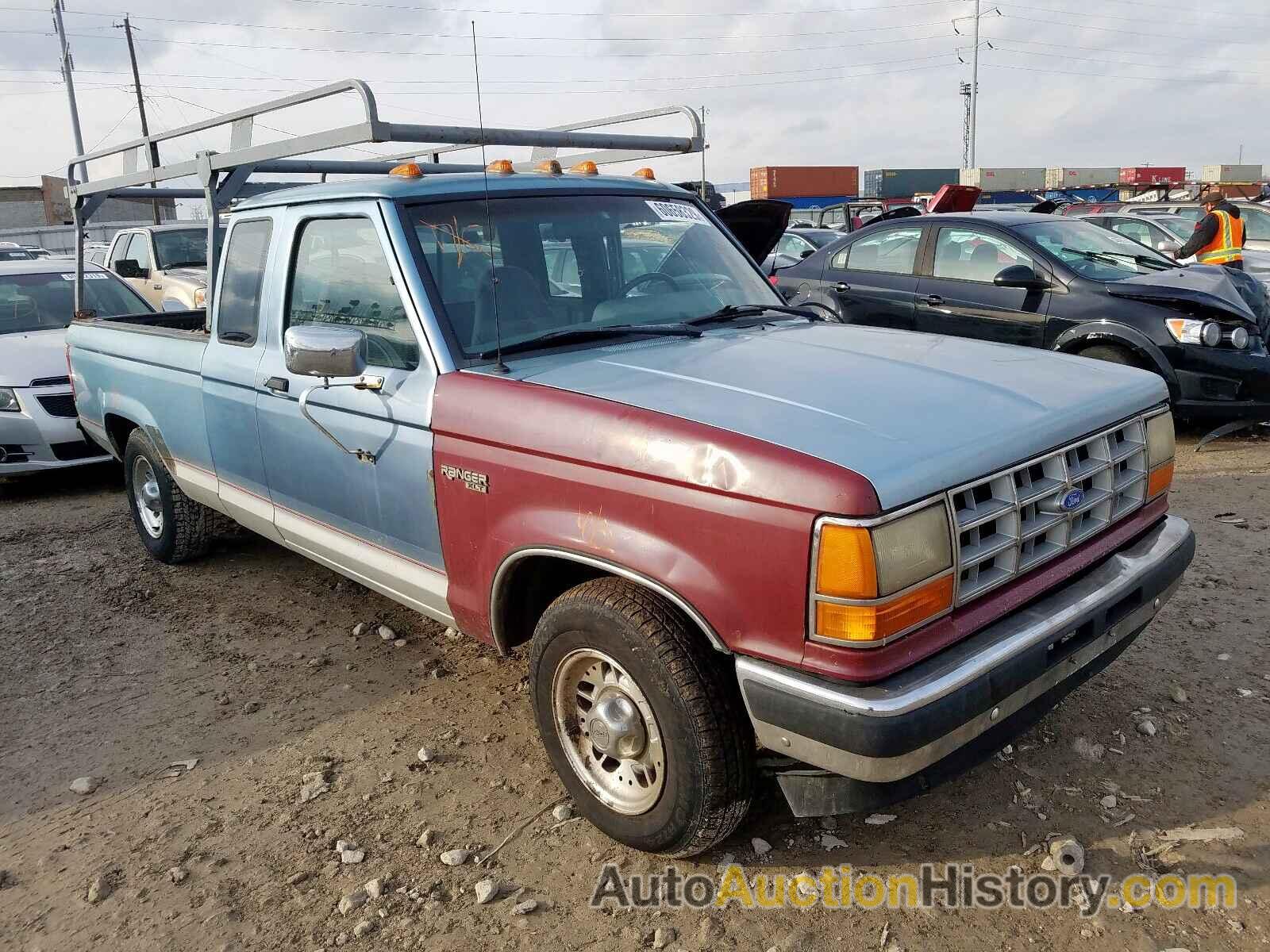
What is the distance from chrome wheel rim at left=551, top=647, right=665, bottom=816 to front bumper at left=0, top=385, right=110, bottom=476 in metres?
5.65

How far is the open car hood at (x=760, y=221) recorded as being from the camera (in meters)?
5.24

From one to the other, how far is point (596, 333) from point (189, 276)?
10203 millimetres

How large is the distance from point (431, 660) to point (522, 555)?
1.54 metres

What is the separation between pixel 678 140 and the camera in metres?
4.57

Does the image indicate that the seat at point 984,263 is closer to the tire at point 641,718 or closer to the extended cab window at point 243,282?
the extended cab window at point 243,282

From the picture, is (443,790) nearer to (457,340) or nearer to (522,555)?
(522,555)

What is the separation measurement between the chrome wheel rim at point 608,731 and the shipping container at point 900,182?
50.2m

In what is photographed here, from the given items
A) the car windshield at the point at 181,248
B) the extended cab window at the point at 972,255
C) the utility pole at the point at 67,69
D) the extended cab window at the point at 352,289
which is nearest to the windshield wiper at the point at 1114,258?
the extended cab window at the point at 972,255

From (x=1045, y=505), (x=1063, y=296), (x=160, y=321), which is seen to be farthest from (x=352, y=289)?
(x=1063, y=296)

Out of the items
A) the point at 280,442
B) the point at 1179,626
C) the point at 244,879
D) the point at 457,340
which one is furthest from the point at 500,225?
the point at 1179,626

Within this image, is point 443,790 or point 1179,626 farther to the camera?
point 1179,626

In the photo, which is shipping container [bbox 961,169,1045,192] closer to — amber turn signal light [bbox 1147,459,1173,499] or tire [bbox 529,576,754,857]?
amber turn signal light [bbox 1147,459,1173,499]

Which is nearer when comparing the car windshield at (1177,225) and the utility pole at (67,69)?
the car windshield at (1177,225)

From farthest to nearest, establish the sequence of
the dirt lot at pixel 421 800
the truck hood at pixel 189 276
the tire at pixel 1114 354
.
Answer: the truck hood at pixel 189 276
the tire at pixel 1114 354
the dirt lot at pixel 421 800
